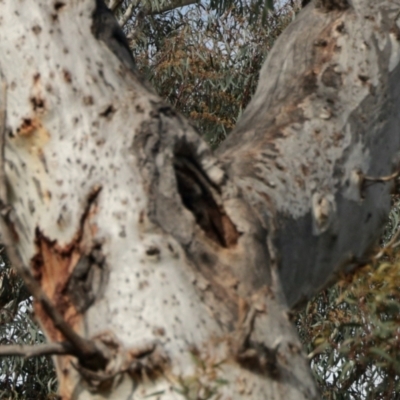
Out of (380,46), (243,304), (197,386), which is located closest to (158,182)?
(243,304)

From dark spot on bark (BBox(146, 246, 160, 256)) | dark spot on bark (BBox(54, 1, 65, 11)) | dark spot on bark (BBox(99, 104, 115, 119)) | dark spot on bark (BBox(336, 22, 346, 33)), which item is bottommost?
dark spot on bark (BBox(146, 246, 160, 256))

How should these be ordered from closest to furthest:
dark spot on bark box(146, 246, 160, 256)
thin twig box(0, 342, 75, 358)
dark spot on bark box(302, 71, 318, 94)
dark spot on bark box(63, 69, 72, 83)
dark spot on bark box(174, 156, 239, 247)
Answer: thin twig box(0, 342, 75, 358) → dark spot on bark box(146, 246, 160, 256) → dark spot on bark box(174, 156, 239, 247) → dark spot on bark box(63, 69, 72, 83) → dark spot on bark box(302, 71, 318, 94)

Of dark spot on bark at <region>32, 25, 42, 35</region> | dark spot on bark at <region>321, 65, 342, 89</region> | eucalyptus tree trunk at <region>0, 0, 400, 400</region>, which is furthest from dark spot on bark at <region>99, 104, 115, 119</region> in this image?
dark spot on bark at <region>321, 65, 342, 89</region>

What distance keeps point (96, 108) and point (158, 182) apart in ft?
0.61

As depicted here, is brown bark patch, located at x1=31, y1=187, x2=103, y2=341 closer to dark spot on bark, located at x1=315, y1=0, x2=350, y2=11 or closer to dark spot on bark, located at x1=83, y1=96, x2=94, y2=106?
dark spot on bark, located at x1=83, y1=96, x2=94, y2=106

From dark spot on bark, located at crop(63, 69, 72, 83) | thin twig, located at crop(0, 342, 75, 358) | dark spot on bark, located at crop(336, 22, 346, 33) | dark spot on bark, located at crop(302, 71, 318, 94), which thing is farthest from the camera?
dark spot on bark, located at crop(336, 22, 346, 33)

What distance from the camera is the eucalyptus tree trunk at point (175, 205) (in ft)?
4.16

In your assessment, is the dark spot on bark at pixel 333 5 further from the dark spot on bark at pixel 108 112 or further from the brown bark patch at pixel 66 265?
the brown bark patch at pixel 66 265

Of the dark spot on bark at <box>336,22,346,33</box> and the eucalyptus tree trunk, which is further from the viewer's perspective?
the dark spot on bark at <box>336,22,346,33</box>

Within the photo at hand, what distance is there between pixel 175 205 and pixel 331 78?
0.59m

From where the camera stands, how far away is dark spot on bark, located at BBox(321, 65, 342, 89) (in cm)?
184

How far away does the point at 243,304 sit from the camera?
1.33 m

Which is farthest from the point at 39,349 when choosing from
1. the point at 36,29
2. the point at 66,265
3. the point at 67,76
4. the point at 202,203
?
the point at 36,29

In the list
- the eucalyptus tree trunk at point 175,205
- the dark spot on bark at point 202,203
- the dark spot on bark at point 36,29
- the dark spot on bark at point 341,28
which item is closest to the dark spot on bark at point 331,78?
the eucalyptus tree trunk at point 175,205
